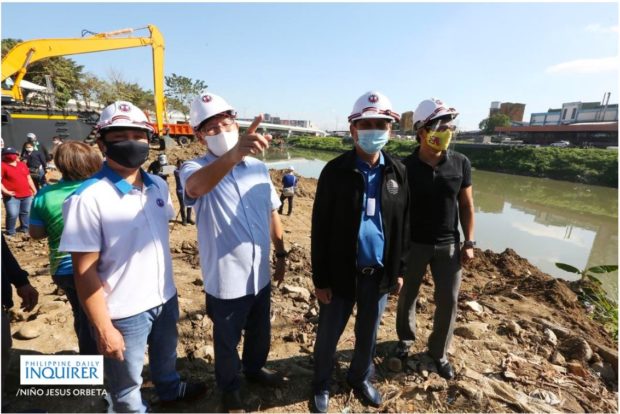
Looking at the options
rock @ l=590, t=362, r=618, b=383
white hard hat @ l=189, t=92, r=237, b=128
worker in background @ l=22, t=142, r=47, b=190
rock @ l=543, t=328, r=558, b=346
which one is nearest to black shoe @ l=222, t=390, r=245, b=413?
white hard hat @ l=189, t=92, r=237, b=128

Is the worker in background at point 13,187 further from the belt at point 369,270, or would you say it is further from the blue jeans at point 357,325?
the belt at point 369,270

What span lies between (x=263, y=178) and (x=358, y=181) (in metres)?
0.59

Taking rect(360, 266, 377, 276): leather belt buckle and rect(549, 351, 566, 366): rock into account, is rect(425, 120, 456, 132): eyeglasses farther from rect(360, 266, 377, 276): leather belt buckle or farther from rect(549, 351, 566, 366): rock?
rect(549, 351, 566, 366): rock

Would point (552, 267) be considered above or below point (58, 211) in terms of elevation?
below

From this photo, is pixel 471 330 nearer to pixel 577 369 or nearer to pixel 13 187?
pixel 577 369

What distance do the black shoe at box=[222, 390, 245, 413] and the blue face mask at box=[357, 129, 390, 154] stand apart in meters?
1.80

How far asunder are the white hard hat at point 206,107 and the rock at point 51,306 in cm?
279

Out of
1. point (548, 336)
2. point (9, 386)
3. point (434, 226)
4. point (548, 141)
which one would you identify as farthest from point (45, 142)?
point (548, 141)

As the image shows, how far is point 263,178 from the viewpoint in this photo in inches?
76.6

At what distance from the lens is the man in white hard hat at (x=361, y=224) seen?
1881 millimetres

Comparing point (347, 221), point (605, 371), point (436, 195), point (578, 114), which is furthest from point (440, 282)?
point (578, 114)

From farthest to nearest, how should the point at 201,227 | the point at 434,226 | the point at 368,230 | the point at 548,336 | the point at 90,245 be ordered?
the point at 548,336 < the point at 434,226 < the point at 368,230 < the point at 201,227 < the point at 90,245

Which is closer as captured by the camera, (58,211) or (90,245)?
(90,245)

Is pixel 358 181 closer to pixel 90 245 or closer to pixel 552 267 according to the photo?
pixel 90 245
